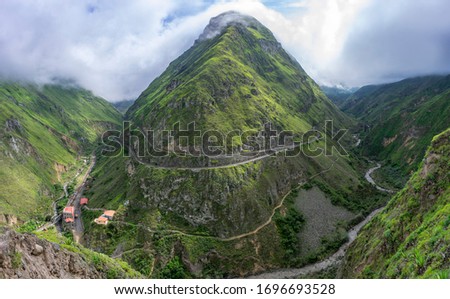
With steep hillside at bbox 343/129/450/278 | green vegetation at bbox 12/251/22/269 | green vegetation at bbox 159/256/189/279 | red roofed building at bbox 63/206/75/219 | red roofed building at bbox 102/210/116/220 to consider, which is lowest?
green vegetation at bbox 159/256/189/279

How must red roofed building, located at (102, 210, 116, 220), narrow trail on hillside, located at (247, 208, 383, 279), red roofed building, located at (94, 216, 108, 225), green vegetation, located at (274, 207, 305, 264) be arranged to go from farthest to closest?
red roofed building, located at (102, 210, 116, 220), red roofed building, located at (94, 216, 108, 225), green vegetation, located at (274, 207, 305, 264), narrow trail on hillside, located at (247, 208, 383, 279)

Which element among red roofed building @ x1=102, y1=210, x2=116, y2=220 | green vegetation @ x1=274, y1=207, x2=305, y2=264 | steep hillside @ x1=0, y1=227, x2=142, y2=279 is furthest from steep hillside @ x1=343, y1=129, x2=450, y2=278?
red roofed building @ x1=102, y1=210, x2=116, y2=220

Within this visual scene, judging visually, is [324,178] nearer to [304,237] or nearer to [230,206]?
[304,237]

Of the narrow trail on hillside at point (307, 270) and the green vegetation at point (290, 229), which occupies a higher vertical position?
the green vegetation at point (290, 229)

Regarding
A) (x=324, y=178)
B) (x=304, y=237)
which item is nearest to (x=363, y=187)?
(x=324, y=178)

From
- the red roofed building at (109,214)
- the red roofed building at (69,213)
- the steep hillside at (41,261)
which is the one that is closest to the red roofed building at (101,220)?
the red roofed building at (109,214)

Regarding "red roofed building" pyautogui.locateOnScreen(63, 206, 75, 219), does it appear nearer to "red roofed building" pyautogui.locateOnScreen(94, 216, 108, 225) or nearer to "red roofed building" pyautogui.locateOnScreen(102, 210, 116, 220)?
"red roofed building" pyautogui.locateOnScreen(102, 210, 116, 220)

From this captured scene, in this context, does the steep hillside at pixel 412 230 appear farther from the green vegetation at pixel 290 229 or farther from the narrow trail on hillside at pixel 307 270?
the green vegetation at pixel 290 229

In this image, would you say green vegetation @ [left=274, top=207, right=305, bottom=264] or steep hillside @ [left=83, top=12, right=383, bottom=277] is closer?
steep hillside @ [left=83, top=12, right=383, bottom=277]
